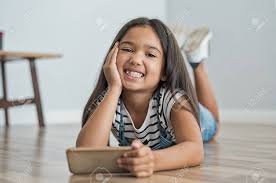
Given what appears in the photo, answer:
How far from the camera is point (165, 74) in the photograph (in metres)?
1.12

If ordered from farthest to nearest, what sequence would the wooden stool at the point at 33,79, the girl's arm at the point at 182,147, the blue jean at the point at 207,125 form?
the wooden stool at the point at 33,79 < the blue jean at the point at 207,125 < the girl's arm at the point at 182,147

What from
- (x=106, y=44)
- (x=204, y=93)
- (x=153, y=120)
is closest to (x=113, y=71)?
(x=153, y=120)

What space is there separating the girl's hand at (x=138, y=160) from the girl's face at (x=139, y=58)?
235mm

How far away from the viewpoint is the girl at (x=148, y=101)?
3.33ft

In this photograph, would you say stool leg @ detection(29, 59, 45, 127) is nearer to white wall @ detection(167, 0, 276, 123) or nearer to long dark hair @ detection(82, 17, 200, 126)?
white wall @ detection(167, 0, 276, 123)

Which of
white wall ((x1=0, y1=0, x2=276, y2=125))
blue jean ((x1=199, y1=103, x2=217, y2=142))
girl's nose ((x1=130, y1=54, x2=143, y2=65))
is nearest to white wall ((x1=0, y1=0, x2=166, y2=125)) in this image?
white wall ((x1=0, y1=0, x2=276, y2=125))

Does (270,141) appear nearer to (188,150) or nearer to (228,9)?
(188,150)

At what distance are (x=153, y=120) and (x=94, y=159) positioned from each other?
0.80 ft

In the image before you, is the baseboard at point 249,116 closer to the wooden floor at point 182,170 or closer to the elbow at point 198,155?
the wooden floor at point 182,170

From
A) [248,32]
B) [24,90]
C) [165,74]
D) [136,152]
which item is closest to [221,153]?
[165,74]

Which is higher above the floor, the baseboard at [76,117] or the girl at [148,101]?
the girl at [148,101]

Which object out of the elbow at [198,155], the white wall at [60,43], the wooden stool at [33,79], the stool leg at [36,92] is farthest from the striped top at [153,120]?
the white wall at [60,43]

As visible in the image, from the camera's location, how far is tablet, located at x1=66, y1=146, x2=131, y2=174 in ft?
2.92

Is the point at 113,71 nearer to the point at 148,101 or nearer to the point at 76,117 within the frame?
the point at 148,101
